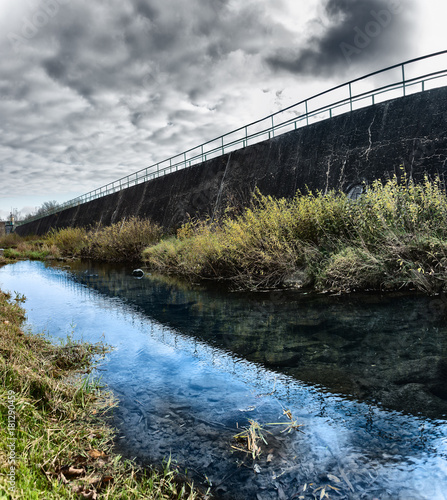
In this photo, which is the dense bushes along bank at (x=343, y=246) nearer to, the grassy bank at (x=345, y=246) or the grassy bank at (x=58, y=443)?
the grassy bank at (x=345, y=246)

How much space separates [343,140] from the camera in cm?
1354

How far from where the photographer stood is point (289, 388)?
3.94 metres

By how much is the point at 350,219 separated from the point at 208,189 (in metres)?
12.0

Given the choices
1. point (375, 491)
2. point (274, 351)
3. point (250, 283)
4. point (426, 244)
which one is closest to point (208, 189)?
point (250, 283)

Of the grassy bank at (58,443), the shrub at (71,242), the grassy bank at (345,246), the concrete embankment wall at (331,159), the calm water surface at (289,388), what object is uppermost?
the concrete embankment wall at (331,159)

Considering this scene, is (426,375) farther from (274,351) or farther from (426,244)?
(426,244)

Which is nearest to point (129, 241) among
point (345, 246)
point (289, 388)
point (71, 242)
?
point (71, 242)

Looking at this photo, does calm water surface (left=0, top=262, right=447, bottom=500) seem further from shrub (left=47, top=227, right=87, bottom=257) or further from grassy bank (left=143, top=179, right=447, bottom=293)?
shrub (left=47, top=227, right=87, bottom=257)

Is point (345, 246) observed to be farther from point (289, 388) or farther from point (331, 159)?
point (289, 388)

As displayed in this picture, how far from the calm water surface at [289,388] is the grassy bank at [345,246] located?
732 millimetres

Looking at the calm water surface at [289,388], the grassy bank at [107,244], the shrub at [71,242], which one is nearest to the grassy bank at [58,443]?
the calm water surface at [289,388]

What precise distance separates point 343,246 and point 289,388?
5887 millimetres

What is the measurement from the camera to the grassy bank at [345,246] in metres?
7.83

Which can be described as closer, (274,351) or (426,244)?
Result: (274,351)
